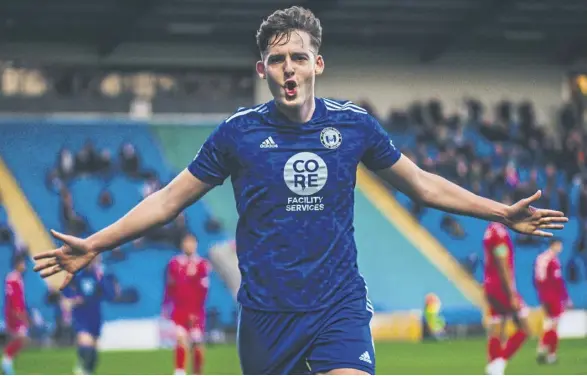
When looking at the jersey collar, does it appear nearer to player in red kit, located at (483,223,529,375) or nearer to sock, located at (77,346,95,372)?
player in red kit, located at (483,223,529,375)

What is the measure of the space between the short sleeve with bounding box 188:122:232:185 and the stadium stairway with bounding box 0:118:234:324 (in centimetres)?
2318

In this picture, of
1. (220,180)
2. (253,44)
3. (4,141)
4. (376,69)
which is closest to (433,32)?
(376,69)

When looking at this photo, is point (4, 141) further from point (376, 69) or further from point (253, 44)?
point (376, 69)

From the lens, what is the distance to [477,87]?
120ft

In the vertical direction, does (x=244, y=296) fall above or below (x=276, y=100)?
below

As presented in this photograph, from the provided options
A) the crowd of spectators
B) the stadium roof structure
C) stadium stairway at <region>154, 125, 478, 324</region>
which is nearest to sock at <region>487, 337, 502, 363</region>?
stadium stairway at <region>154, 125, 478, 324</region>

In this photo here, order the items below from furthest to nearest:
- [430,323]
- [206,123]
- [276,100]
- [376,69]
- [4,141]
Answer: [376,69] → [206,123] → [4,141] → [430,323] → [276,100]

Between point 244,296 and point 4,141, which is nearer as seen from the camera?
point 244,296

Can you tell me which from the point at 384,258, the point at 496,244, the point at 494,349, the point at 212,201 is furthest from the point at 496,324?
the point at 212,201

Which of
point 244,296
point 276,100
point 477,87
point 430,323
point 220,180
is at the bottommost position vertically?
point 430,323

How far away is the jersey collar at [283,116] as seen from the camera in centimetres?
554

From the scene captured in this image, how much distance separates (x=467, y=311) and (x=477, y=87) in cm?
896

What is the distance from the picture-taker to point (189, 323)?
16609 millimetres

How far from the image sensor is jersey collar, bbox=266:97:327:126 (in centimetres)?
554
